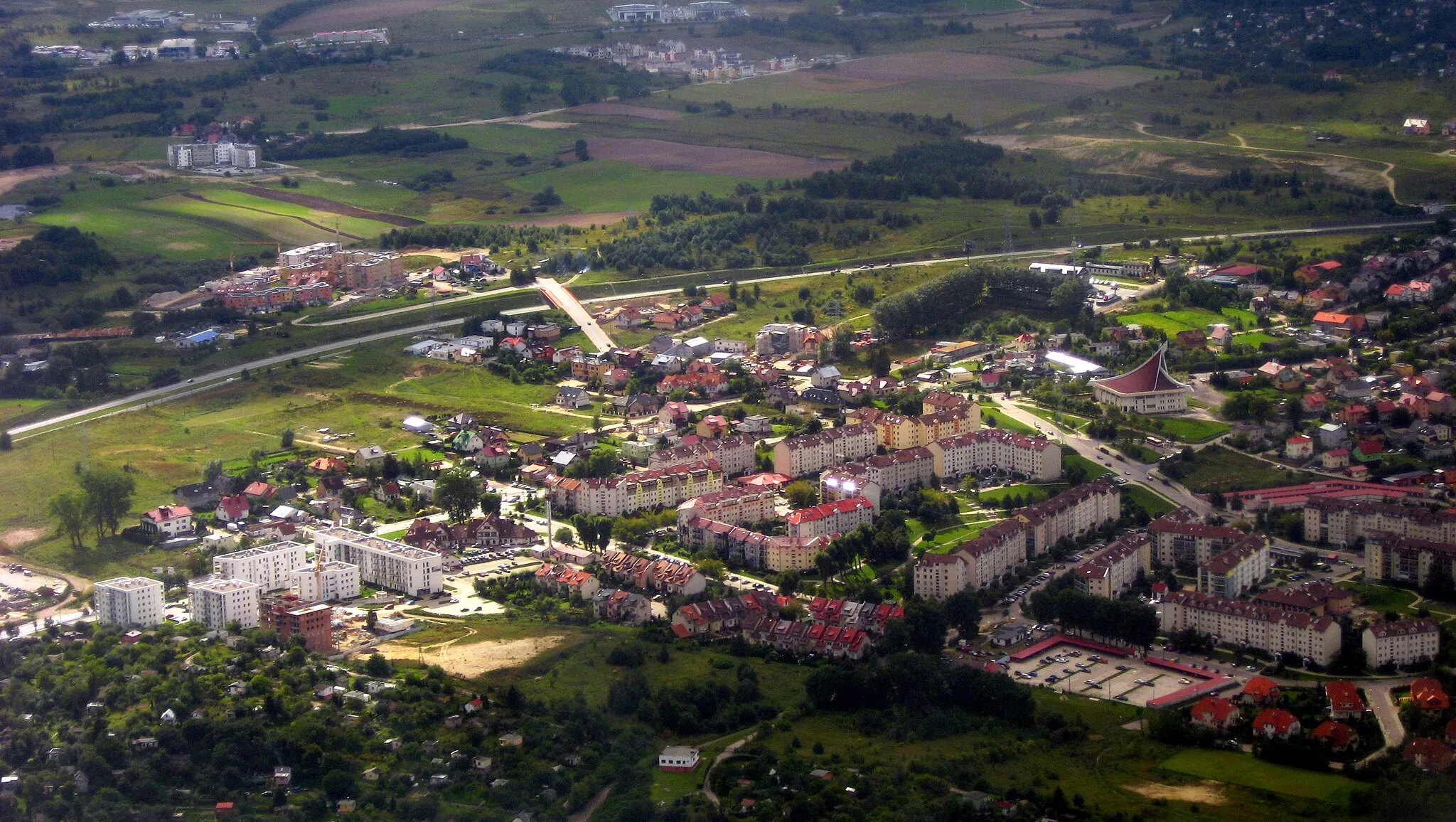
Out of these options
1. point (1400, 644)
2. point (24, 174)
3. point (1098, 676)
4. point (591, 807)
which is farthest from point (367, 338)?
point (1400, 644)

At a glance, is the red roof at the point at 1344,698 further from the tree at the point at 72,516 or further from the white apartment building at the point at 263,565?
the tree at the point at 72,516

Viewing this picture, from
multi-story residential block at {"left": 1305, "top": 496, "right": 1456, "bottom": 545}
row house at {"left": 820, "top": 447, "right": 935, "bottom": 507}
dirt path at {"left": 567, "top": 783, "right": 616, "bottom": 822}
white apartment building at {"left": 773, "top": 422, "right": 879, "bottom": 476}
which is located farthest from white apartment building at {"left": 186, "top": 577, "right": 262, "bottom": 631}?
multi-story residential block at {"left": 1305, "top": 496, "right": 1456, "bottom": 545}

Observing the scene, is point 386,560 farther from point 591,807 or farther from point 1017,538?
point 1017,538

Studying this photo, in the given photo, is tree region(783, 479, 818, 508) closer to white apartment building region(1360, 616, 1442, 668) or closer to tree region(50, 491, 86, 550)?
white apartment building region(1360, 616, 1442, 668)

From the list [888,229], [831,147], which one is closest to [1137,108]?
[831,147]

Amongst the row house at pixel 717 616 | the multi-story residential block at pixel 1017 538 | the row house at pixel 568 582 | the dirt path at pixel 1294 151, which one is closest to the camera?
the row house at pixel 717 616

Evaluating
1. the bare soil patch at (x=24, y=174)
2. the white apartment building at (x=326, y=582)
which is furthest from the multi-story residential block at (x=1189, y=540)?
the bare soil patch at (x=24, y=174)

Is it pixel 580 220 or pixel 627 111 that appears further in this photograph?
pixel 627 111
